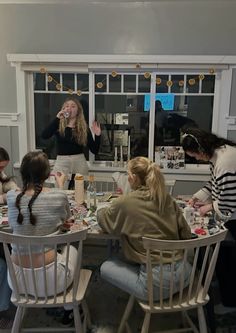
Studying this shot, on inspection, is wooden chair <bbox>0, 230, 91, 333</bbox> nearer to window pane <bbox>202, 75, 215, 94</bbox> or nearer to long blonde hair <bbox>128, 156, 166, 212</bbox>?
long blonde hair <bbox>128, 156, 166, 212</bbox>

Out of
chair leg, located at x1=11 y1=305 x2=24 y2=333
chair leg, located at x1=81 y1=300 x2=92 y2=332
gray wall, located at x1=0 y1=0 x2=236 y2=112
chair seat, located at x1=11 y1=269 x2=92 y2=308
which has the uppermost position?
gray wall, located at x1=0 y1=0 x2=236 y2=112

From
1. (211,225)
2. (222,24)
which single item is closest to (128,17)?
(222,24)

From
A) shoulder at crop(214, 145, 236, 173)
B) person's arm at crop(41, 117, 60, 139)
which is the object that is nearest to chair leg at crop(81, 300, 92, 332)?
shoulder at crop(214, 145, 236, 173)

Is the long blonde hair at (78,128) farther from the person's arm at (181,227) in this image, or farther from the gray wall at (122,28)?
the person's arm at (181,227)

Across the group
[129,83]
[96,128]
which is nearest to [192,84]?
[129,83]

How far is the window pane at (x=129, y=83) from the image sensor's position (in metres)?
3.78

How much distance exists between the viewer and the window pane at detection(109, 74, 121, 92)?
380cm

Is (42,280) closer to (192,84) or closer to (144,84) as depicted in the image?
(144,84)

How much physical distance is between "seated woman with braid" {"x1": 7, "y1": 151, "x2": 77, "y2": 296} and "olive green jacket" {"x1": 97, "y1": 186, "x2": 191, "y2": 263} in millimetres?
301

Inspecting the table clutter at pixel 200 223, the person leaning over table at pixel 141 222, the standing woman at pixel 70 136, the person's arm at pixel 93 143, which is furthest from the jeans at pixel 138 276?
the person's arm at pixel 93 143

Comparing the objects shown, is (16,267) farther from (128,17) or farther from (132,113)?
(128,17)

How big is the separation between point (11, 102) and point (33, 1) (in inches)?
42.5

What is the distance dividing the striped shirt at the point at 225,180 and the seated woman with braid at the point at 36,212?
3.58 feet

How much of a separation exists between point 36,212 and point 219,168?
1264 mm
